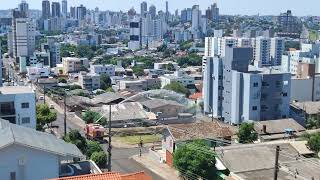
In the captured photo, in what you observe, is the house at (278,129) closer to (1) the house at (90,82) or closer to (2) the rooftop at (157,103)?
(2) the rooftop at (157,103)

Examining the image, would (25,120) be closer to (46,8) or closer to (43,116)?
(43,116)

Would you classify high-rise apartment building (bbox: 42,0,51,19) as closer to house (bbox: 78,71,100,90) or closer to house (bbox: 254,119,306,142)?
house (bbox: 78,71,100,90)

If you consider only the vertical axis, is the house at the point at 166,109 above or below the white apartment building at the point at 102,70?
below

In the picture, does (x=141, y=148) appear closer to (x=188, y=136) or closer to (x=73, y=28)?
(x=188, y=136)

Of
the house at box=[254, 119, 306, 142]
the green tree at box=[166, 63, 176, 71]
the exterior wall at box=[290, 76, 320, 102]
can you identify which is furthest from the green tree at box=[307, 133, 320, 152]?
the green tree at box=[166, 63, 176, 71]

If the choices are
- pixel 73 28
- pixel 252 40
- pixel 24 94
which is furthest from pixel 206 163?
pixel 73 28

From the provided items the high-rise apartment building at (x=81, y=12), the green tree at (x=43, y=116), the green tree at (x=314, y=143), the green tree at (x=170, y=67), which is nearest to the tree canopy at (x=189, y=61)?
the green tree at (x=170, y=67)
